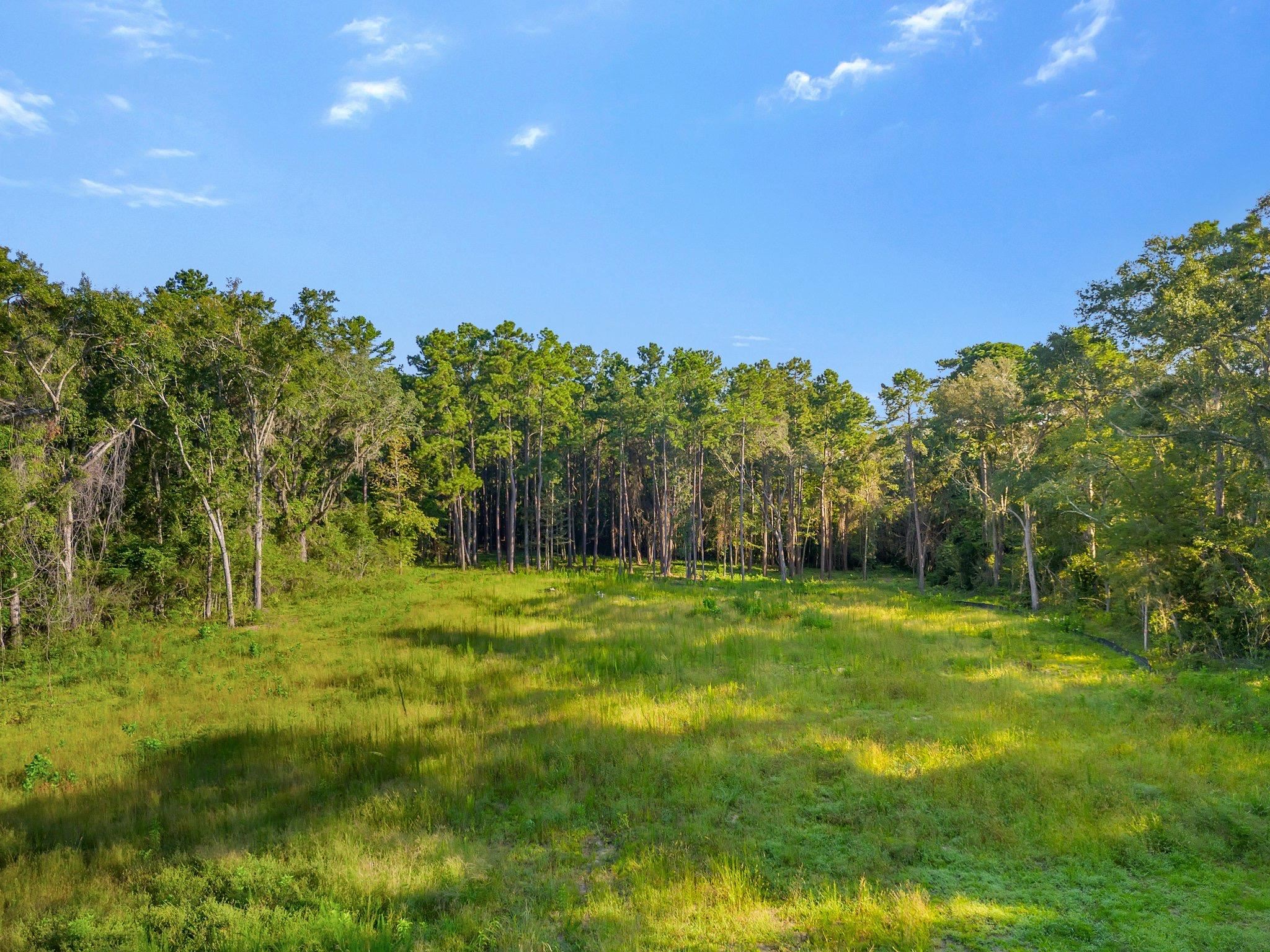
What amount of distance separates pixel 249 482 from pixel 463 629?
41.1 ft

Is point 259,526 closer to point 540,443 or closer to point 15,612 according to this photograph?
point 15,612

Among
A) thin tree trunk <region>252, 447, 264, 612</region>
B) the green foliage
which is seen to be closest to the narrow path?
the green foliage

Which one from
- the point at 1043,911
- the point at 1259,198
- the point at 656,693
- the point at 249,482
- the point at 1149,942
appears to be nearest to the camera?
the point at 1149,942

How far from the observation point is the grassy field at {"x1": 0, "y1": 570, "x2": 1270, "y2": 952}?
17.7 feet

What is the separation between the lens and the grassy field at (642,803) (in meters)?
5.39

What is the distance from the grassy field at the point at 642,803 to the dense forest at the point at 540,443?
486cm

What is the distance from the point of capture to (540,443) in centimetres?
3725

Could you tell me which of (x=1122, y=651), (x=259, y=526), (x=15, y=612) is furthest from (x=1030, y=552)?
(x=15, y=612)

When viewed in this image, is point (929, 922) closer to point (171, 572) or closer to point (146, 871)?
point (146, 871)

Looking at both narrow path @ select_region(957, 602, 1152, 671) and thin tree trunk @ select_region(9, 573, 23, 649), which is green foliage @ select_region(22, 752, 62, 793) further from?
narrow path @ select_region(957, 602, 1152, 671)

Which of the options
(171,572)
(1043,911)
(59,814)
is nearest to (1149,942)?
(1043,911)

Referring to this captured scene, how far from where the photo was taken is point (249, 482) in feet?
77.7

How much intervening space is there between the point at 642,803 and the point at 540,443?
101 feet

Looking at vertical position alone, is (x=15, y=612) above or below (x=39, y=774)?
above
